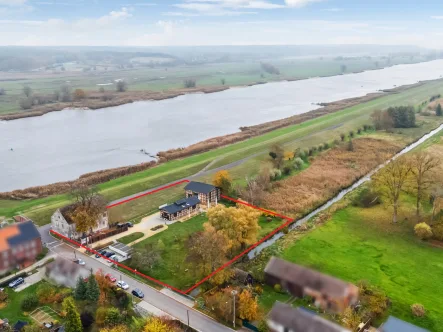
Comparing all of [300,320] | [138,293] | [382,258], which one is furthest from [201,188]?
[300,320]

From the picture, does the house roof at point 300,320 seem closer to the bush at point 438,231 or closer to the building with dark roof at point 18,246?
the bush at point 438,231

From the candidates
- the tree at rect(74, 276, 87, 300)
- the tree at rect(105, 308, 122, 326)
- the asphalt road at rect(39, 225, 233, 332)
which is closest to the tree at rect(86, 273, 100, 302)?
the tree at rect(74, 276, 87, 300)

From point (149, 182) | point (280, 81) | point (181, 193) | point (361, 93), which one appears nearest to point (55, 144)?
point (149, 182)

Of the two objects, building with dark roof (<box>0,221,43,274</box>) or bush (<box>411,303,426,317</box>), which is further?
building with dark roof (<box>0,221,43,274</box>)

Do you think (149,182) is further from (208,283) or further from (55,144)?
(55,144)

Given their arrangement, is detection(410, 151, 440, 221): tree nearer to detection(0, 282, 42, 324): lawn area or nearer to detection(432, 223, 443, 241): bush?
detection(432, 223, 443, 241): bush

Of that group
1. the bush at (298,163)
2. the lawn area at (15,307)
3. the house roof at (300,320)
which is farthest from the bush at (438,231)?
the lawn area at (15,307)
